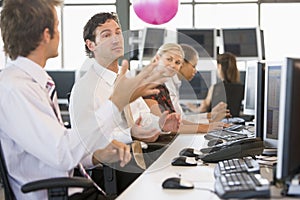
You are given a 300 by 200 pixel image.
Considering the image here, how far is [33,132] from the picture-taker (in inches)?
70.1

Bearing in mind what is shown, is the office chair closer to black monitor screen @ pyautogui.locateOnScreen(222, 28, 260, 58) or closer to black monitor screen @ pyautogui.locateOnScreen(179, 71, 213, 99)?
black monitor screen @ pyautogui.locateOnScreen(179, 71, 213, 99)

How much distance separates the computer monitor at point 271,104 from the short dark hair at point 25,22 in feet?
3.70

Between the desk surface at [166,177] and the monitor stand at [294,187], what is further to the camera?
the desk surface at [166,177]

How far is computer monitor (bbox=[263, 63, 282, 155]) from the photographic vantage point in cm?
252

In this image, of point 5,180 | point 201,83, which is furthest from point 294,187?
point 201,83

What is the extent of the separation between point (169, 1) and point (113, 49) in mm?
2337

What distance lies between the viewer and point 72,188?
6.48 feet

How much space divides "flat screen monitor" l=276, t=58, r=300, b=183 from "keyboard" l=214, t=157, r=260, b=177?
0.49m

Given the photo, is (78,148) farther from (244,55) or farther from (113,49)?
(244,55)

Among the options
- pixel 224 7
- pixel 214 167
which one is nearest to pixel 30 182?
pixel 214 167

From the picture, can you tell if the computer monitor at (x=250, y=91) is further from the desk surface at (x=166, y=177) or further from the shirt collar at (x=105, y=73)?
the shirt collar at (x=105, y=73)

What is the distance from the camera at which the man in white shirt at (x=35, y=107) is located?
178 centimetres

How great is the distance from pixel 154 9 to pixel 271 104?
2684 mm

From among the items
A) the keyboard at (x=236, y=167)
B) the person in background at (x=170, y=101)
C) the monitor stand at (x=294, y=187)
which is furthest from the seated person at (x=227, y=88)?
the monitor stand at (x=294, y=187)
